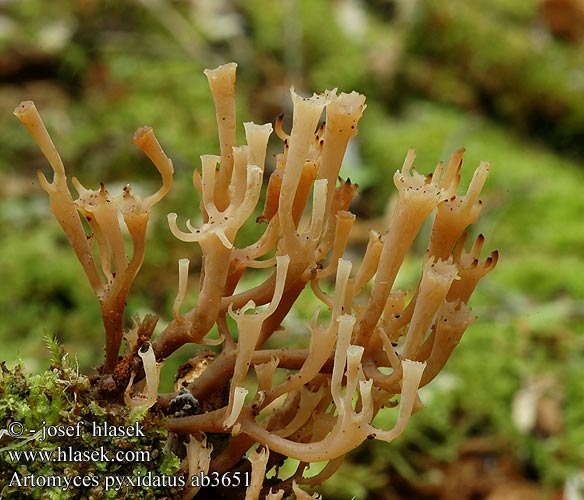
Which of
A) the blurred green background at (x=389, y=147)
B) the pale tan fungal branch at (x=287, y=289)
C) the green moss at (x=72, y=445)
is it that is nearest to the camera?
the green moss at (x=72, y=445)

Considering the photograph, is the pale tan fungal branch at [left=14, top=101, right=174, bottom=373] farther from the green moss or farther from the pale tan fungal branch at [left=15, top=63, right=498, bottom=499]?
the green moss

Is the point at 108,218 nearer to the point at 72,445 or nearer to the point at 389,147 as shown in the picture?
the point at 72,445

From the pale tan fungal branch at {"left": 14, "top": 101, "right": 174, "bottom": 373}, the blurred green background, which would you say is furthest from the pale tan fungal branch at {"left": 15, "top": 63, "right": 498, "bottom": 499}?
the blurred green background

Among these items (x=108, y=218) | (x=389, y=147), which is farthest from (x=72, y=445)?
(x=389, y=147)

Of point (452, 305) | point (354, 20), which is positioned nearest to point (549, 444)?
point (452, 305)

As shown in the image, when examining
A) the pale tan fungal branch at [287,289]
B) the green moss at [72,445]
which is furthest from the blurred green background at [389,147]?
the green moss at [72,445]

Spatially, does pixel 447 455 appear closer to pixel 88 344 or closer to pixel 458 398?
pixel 458 398

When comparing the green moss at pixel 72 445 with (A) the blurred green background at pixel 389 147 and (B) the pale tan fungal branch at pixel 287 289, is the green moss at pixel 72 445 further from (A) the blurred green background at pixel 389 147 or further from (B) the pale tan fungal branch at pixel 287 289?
(A) the blurred green background at pixel 389 147
